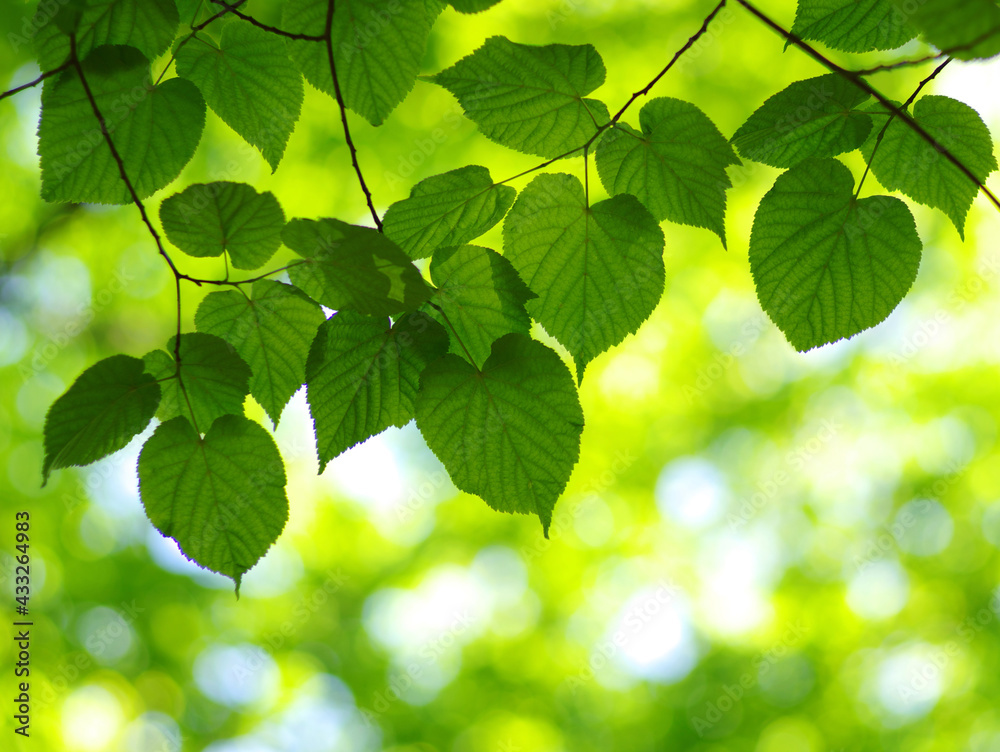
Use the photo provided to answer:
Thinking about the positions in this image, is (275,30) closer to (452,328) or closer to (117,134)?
(117,134)

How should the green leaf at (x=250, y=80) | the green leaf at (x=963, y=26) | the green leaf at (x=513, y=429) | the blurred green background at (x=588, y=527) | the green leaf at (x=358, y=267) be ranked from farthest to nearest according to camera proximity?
the blurred green background at (x=588, y=527) < the green leaf at (x=250, y=80) < the green leaf at (x=513, y=429) < the green leaf at (x=358, y=267) < the green leaf at (x=963, y=26)

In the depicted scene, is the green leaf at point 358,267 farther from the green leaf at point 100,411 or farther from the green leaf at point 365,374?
the green leaf at point 100,411

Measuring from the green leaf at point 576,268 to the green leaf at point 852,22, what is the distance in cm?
35

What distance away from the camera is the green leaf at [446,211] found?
2.71 ft

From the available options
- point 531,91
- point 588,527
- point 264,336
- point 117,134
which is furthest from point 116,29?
point 588,527

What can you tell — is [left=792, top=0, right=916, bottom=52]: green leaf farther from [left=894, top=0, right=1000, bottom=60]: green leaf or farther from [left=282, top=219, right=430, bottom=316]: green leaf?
[left=282, top=219, right=430, bottom=316]: green leaf

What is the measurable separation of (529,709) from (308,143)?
16.7 feet

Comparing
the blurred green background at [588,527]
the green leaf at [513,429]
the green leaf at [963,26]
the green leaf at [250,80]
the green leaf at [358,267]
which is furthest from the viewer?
the blurred green background at [588,527]

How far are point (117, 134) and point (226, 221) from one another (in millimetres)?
211

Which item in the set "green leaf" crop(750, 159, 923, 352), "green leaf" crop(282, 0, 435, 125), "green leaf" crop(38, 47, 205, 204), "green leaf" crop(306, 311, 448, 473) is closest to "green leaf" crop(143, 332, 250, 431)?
"green leaf" crop(306, 311, 448, 473)

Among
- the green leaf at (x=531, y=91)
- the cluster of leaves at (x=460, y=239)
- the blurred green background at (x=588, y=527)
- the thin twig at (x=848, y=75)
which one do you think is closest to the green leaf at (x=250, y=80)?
the cluster of leaves at (x=460, y=239)

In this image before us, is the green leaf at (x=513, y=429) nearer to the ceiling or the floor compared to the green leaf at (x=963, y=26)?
nearer to the floor

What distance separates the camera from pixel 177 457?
817 mm

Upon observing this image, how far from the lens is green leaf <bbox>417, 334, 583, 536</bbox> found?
2.60ft
